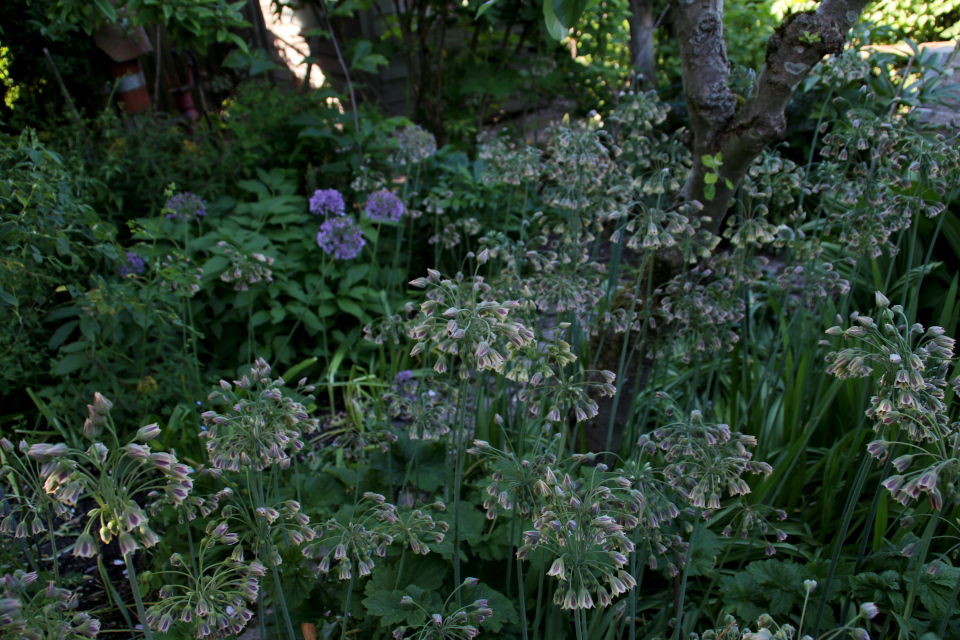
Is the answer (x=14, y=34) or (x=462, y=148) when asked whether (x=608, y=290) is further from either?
(x=14, y=34)

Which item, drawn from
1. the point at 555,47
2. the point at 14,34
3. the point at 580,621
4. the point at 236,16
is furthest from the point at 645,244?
the point at 555,47

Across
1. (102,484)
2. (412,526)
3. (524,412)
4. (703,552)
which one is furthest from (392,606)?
(703,552)

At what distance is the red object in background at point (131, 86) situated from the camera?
16.3ft

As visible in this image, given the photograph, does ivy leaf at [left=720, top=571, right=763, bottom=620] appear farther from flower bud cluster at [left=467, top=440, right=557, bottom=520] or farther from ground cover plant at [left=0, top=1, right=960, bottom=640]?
flower bud cluster at [left=467, top=440, right=557, bottom=520]

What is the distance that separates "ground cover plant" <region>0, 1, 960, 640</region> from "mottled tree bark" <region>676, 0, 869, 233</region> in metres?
0.01

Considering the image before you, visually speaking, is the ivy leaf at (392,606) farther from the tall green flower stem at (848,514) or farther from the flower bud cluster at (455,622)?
the tall green flower stem at (848,514)

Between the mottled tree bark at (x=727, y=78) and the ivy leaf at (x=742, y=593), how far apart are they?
4.21ft

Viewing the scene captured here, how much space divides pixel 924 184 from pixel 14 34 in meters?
5.50

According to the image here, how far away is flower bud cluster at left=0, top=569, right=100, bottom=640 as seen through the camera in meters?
1.03

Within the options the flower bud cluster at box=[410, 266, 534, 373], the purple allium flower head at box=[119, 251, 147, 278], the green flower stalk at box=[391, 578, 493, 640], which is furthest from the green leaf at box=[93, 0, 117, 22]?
the green flower stalk at box=[391, 578, 493, 640]

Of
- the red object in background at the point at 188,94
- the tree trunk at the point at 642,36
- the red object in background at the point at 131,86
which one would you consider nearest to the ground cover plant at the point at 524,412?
the red object in background at the point at 131,86

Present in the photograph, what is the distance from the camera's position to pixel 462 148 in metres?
6.52

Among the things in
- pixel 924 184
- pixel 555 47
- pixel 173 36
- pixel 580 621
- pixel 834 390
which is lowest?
pixel 580 621

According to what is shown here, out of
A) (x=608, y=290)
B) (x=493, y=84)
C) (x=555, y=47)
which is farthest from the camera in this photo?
(x=555, y=47)
